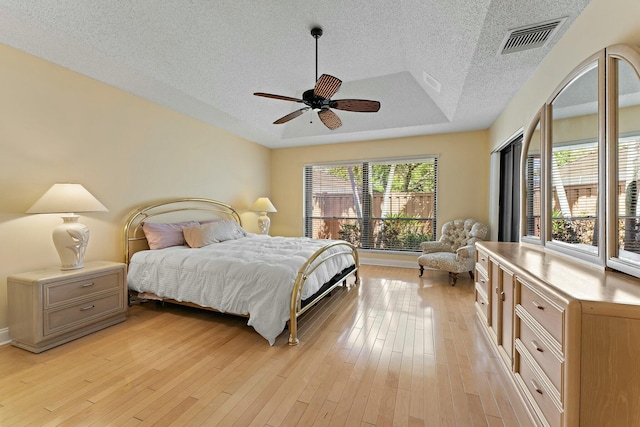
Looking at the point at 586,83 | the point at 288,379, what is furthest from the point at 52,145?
the point at 586,83

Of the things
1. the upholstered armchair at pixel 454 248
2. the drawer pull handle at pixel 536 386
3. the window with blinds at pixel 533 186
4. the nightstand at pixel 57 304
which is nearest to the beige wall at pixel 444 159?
the upholstered armchair at pixel 454 248

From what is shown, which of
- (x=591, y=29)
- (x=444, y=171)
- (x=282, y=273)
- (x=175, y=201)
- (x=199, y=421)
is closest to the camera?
(x=199, y=421)

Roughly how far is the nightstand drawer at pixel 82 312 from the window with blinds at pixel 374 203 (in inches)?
159

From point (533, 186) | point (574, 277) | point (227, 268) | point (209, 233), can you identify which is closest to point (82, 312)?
point (227, 268)

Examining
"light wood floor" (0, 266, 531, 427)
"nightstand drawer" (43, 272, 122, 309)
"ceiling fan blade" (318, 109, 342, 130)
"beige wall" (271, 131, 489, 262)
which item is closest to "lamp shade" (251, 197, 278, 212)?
"beige wall" (271, 131, 489, 262)

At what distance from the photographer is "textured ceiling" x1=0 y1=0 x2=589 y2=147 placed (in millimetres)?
2254

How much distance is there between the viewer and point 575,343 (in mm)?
1105

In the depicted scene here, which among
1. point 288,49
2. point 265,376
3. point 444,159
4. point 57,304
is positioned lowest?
point 265,376

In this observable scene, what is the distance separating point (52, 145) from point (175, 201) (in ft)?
4.94

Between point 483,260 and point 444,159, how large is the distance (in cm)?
296

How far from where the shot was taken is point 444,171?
16.9 feet

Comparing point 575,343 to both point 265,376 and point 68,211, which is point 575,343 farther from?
Answer: point 68,211

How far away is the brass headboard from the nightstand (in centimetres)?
78

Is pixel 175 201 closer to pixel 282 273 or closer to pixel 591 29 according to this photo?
pixel 282 273
